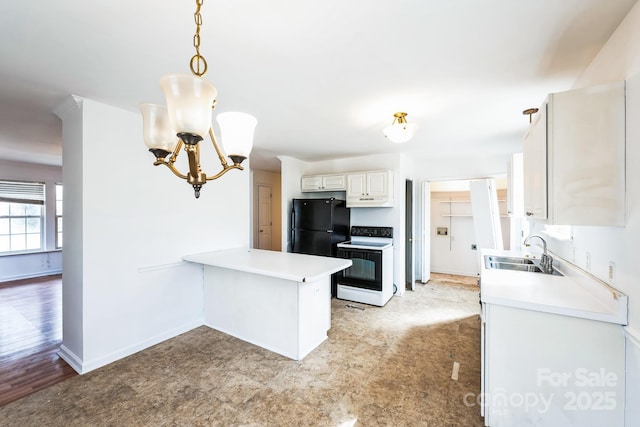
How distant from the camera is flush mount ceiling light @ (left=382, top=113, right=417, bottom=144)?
8.34 feet

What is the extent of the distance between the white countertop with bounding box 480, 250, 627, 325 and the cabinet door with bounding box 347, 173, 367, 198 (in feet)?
7.91

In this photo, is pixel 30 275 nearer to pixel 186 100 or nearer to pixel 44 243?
pixel 44 243

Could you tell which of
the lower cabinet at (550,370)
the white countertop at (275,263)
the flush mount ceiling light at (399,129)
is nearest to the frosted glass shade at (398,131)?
the flush mount ceiling light at (399,129)

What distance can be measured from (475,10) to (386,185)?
9.47 ft

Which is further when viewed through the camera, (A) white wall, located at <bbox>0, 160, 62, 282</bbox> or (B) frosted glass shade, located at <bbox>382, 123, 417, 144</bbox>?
(A) white wall, located at <bbox>0, 160, 62, 282</bbox>

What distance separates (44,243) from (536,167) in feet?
27.7

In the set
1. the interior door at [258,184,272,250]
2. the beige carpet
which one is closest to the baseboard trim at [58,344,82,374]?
the beige carpet

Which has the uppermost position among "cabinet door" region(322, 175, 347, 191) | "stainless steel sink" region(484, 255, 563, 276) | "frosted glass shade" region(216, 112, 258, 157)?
"cabinet door" region(322, 175, 347, 191)

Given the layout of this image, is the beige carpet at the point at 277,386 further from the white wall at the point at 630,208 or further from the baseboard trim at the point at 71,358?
the white wall at the point at 630,208

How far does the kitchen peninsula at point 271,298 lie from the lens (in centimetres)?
252

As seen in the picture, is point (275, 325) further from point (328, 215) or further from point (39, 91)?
point (39, 91)

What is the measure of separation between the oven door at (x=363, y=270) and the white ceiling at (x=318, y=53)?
6.52 feet

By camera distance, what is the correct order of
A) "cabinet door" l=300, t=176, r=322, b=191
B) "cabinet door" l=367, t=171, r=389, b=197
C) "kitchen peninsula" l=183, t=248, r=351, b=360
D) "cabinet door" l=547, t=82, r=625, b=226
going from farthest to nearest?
"cabinet door" l=300, t=176, r=322, b=191, "cabinet door" l=367, t=171, r=389, b=197, "kitchen peninsula" l=183, t=248, r=351, b=360, "cabinet door" l=547, t=82, r=625, b=226

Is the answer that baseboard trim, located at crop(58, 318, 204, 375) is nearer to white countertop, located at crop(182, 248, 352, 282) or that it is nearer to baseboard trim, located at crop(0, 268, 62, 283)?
white countertop, located at crop(182, 248, 352, 282)
